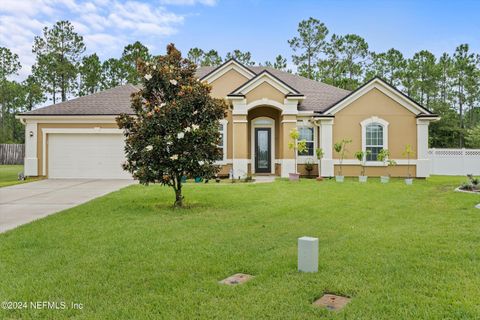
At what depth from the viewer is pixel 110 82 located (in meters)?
42.4

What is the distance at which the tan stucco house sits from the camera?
18.9 meters

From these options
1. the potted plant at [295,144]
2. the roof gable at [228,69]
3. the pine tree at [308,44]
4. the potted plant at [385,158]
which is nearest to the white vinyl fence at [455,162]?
the potted plant at [385,158]

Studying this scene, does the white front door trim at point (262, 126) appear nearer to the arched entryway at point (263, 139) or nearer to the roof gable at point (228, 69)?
the arched entryway at point (263, 139)

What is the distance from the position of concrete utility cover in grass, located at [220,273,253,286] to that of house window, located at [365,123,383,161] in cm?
1574

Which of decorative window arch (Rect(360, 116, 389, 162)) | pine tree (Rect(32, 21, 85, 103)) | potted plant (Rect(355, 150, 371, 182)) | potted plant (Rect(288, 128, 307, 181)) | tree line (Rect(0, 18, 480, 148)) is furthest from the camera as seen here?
pine tree (Rect(32, 21, 85, 103))

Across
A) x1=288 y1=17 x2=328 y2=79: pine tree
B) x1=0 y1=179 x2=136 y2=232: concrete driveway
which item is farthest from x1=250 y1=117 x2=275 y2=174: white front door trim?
x1=288 y1=17 x2=328 y2=79: pine tree

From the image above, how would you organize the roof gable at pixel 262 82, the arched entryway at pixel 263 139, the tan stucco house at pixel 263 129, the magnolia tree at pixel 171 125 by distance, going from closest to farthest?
the magnolia tree at pixel 171 125 → the roof gable at pixel 262 82 → the tan stucco house at pixel 263 129 → the arched entryway at pixel 263 139

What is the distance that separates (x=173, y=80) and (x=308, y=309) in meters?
7.61

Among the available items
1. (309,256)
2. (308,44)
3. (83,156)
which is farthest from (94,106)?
(308,44)

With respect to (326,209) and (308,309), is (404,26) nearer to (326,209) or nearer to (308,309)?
(326,209)

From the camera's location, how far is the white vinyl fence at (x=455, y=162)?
78.5 ft

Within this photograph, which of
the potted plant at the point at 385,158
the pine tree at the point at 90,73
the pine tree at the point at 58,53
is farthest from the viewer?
the pine tree at the point at 90,73

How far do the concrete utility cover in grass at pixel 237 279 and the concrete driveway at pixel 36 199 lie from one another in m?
5.39

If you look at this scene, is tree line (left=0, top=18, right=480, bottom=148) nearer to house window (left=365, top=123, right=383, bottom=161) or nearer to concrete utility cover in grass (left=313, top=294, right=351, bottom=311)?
house window (left=365, top=123, right=383, bottom=161)
